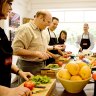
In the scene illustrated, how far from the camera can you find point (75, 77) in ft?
4.81

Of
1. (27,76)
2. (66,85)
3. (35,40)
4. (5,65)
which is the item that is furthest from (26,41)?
(66,85)

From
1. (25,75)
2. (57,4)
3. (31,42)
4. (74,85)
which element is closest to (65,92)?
(74,85)

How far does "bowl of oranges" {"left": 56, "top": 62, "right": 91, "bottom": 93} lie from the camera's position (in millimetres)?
1453

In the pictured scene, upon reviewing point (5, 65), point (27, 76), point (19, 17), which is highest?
point (19, 17)

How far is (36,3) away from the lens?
259 inches

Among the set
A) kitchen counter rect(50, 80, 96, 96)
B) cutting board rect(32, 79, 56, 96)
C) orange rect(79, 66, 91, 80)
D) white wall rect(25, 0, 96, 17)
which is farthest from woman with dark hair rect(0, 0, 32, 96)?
white wall rect(25, 0, 96, 17)

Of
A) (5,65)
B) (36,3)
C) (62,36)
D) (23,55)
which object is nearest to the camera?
(5,65)

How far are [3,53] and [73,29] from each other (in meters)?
5.27

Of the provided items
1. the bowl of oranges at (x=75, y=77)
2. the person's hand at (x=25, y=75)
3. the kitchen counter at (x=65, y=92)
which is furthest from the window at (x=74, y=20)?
the bowl of oranges at (x=75, y=77)

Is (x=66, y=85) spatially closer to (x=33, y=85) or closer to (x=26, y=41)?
(x=33, y=85)

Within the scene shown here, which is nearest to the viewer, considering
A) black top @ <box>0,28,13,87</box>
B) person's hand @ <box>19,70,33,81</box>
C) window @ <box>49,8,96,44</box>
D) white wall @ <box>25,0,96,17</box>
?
black top @ <box>0,28,13,87</box>

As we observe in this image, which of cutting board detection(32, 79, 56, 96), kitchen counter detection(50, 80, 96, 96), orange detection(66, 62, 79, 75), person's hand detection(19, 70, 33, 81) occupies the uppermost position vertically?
orange detection(66, 62, 79, 75)

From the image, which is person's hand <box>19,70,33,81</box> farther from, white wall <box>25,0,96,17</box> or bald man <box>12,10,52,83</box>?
white wall <box>25,0,96,17</box>

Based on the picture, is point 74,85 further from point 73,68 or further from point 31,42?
point 31,42
